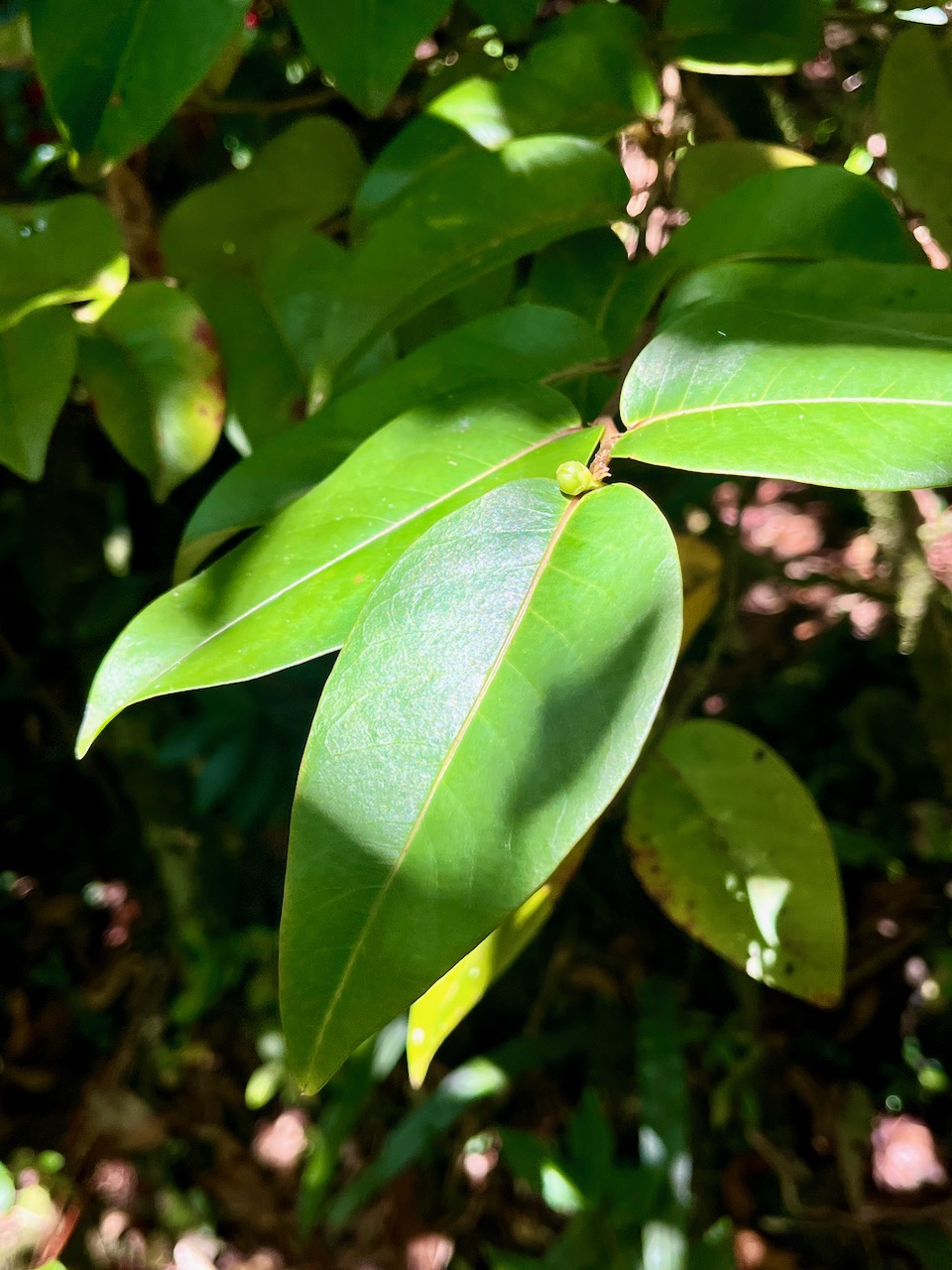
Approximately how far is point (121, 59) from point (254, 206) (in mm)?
243

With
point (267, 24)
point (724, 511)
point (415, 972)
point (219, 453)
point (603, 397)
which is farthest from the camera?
point (724, 511)

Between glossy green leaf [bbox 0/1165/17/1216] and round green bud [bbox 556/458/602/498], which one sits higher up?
round green bud [bbox 556/458/602/498]

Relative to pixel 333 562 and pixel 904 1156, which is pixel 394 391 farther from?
pixel 904 1156

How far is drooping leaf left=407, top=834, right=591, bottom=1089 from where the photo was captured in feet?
1.73

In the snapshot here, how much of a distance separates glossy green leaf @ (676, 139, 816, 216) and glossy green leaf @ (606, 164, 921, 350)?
15cm

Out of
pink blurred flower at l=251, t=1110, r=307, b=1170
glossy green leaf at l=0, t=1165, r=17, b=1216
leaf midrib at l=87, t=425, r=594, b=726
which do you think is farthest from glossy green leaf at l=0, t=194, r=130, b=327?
pink blurred flower at l=251, t=1110, r=307, b=1170

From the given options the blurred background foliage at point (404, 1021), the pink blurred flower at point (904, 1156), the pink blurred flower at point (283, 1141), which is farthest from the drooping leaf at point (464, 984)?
the pink blurred flower at point (283, 1141)

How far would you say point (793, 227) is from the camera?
0.53 meters

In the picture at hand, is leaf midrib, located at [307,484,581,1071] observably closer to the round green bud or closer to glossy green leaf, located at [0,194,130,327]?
the round green bud

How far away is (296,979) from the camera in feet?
1.07

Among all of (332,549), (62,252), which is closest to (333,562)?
(332,549)

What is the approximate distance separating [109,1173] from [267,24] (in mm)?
1692

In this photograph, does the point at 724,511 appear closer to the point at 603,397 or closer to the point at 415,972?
the point at 603,397

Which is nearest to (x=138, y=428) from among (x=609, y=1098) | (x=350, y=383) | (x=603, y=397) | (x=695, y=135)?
(x=350, y=383)
